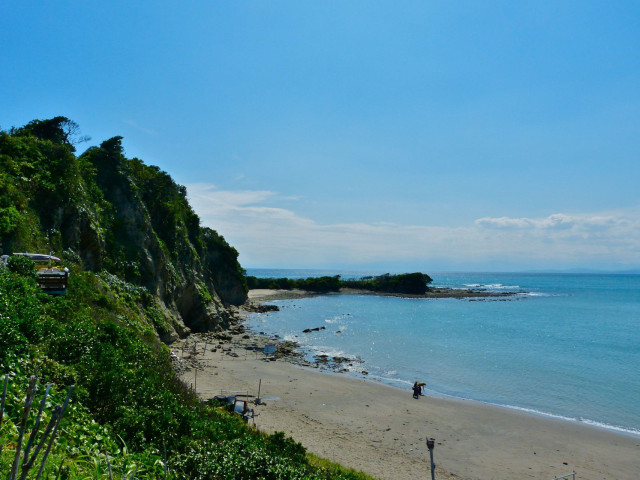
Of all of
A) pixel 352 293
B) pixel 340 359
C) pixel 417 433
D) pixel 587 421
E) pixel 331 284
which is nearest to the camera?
pixel 417 433

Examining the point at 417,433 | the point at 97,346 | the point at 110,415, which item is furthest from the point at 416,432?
the point at 110,415

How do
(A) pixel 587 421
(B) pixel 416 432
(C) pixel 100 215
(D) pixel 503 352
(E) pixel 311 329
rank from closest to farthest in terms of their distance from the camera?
1. (B) pixel 416 432
2. (A) pixel 587 421
3. (C) pixel 100 215
4. (D) pixel 503 352
5. (E) pixel 311 329

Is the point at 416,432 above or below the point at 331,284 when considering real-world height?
below

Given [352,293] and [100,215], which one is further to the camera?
[352,293]

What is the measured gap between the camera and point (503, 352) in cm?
4084

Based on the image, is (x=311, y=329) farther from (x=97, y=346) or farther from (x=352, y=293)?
(x=352, y=293)

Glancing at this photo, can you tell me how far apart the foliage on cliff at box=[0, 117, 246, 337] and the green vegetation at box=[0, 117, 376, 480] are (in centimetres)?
10

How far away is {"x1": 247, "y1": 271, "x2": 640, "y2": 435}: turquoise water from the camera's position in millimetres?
26734

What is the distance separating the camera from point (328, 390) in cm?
2730

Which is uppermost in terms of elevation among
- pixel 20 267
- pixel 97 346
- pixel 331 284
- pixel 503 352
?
pixel 20 267

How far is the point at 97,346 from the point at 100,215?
2149 cm

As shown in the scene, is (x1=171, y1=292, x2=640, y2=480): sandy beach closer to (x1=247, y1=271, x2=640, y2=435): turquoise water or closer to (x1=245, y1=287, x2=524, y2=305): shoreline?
(x1=247, y1=271, x2=640, y2=435): turquoise water

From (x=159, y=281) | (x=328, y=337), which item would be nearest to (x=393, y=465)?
(x=159, y=281)

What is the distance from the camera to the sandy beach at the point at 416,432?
16.9 metres
